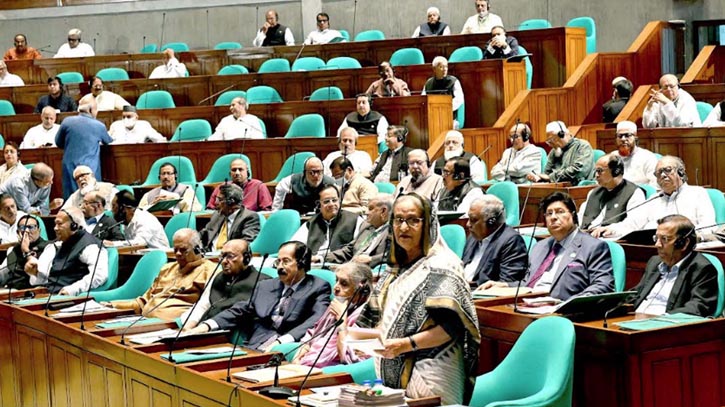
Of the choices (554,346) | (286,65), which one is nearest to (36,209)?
(286,65)

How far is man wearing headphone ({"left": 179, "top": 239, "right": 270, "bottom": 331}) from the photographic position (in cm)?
448

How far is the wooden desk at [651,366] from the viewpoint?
3.38m

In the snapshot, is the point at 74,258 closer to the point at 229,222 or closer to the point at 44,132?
the point at 229,222

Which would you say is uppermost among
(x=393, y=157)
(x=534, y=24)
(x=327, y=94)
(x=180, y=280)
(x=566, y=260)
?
(x=534, y=24)

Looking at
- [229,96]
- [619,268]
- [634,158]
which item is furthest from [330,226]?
[229,96]

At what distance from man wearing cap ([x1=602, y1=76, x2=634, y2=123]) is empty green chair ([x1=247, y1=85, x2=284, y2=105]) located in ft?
9.47

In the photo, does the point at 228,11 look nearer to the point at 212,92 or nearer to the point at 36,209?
the point at 212,92

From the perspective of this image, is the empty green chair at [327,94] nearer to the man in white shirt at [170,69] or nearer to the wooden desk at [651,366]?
the man in white shirt at [170,69]

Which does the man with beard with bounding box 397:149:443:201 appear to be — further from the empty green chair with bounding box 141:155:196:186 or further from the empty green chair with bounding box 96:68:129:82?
the empty green chair with bounding box 96:68:129:82

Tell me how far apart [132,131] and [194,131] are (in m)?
0.53

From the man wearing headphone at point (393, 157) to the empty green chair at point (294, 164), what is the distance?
27.1 inches

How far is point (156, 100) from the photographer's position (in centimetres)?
1015

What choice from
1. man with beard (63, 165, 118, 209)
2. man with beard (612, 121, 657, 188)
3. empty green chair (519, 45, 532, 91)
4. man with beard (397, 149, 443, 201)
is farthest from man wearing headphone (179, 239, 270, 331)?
empty green chair (519, 45, 532, 91)

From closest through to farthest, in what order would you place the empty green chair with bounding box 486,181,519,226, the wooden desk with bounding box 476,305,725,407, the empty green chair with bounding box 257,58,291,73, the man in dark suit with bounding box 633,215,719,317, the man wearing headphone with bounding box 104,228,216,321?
the wooden desk with bounding box 476,305,725,407 < the man in dark suit with bounding box 633,215,719,317 < the man wearing headphone with bounding box 104,228,216,321 < the empty green chair with bounding box 486,181,519,226 < the empty green chair with bounding box 257,58,291,73
